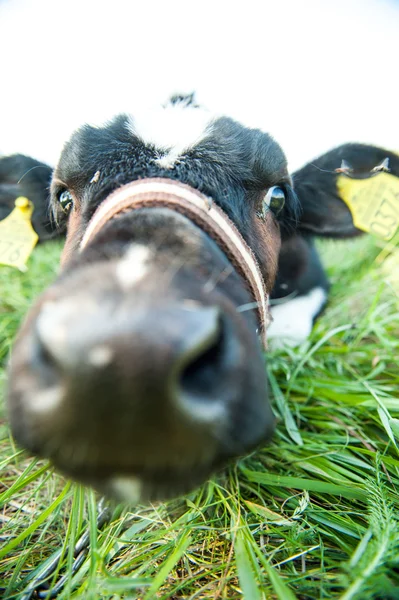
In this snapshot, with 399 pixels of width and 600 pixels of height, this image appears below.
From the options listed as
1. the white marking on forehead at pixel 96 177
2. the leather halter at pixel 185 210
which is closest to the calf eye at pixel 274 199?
the leather halter at pixel 185 210

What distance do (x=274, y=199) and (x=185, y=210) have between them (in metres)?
0.83

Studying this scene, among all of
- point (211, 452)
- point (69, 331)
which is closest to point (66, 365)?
point (69, 331)

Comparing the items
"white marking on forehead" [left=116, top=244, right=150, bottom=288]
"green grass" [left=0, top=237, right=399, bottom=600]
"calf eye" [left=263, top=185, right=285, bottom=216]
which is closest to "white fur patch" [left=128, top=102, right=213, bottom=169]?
"calf eye" [left=263, top=185, right=285, bottom=216]

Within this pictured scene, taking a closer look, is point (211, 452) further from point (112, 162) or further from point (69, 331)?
point (112, 162)

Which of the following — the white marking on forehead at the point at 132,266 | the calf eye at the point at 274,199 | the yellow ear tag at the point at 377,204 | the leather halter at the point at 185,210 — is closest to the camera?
the white marking on forehead at the point at 132,266

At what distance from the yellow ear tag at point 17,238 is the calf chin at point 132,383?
181 centimetres

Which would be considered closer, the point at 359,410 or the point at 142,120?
the point at 142,120

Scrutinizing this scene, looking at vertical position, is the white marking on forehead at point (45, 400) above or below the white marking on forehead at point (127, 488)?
above

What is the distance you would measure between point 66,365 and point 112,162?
1.35 m

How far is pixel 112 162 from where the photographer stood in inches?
77.3

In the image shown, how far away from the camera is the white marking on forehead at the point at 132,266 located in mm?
1029

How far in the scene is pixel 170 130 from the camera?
2133 millimetres

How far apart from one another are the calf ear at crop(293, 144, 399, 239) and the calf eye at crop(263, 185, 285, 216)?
2.43 ft

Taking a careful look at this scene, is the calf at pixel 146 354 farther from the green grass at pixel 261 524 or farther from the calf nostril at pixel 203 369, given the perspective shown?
the green grass at pixel 261 524
